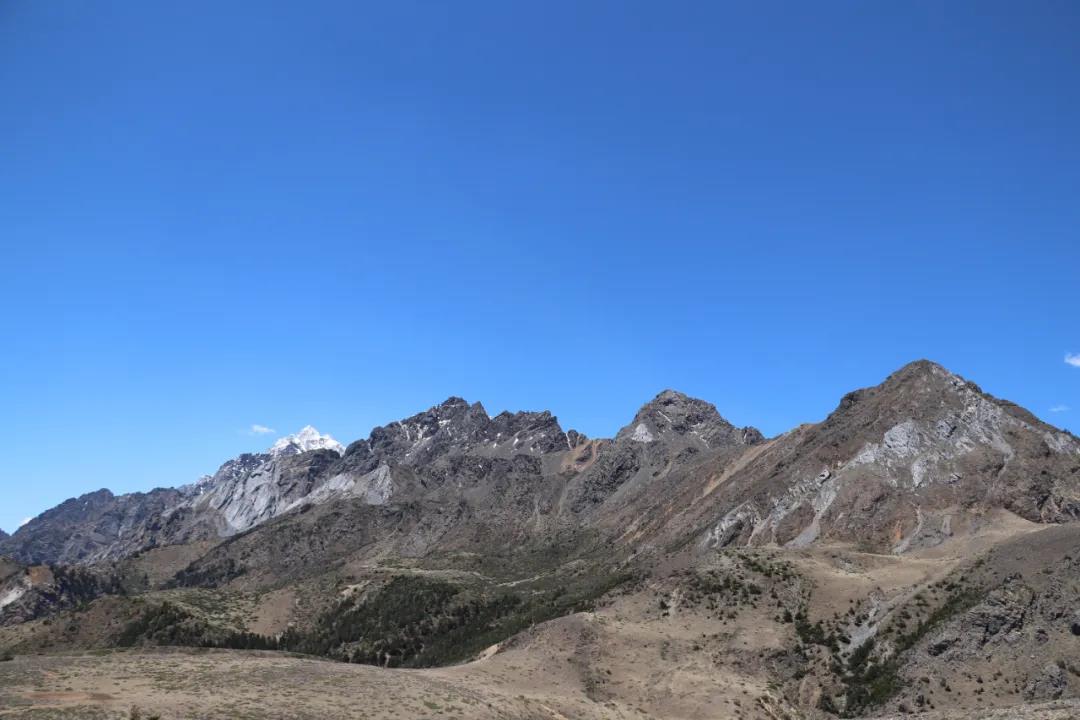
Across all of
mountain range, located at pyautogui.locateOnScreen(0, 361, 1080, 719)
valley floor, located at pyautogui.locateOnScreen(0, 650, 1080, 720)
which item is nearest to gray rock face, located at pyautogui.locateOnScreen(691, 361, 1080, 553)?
mountain range, located at pyautogui.locateOnScreen(0, 361, 1080, 719)

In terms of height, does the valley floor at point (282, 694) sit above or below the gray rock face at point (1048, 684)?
→ below

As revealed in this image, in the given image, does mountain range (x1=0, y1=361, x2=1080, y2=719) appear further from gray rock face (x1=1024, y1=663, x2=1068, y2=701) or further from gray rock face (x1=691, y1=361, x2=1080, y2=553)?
gray rock face (x1=691, y1=361, x2=1080, y2=553)

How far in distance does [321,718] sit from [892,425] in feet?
394

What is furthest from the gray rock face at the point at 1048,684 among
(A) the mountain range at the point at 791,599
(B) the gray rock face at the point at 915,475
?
(B) the gray rock face at the point at 915,475

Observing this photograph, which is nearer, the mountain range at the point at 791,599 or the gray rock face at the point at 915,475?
the mountain range at the point at 791,599

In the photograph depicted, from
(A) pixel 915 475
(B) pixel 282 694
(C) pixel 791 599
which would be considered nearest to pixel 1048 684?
(C) pixel 791 599

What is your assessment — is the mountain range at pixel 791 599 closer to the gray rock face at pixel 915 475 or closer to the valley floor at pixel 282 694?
the gray rock face at pixel 915 475

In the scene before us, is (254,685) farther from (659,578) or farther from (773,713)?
(659,578)

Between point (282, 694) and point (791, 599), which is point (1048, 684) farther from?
point (282, 694)

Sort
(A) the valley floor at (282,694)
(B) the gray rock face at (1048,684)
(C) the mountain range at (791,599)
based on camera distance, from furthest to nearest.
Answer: (C) the mountain range at (791,599) → (B) the gray rock face at (1048,684) → (A) the valley floor at (282,694)

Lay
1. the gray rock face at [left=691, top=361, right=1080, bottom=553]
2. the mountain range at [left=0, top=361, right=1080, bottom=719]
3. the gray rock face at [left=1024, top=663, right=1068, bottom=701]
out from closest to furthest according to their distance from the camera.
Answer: the gray rock face at [left=1024, top=663, right=1068, bottom=701], the mountain range at [left=0, top=361, right=1080, bottom=719], the gray rock face at [left=691, top=361, right=1080, bottom=553]

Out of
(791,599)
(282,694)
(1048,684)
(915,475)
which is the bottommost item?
(282,694)

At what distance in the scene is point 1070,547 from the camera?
63.0 metres

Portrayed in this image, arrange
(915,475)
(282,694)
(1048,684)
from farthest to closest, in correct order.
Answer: (915,475) → (1048,684) → (282,694)
